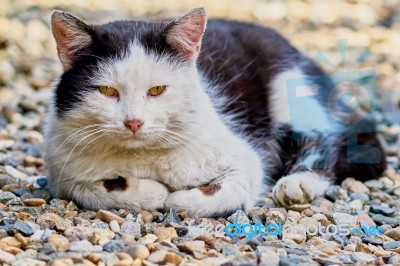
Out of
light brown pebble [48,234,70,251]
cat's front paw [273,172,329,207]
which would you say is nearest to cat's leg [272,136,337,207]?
cat's front paw [273,172,329,207]

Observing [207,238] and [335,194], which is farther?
[335,194]

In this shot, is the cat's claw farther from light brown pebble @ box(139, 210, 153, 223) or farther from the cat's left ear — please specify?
the cat's left ear

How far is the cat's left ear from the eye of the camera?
2.80 m

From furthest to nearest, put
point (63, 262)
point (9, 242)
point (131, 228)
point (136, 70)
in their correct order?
point (136, 70) → point (131, 228) → point (9, 242) → point (63, 262)

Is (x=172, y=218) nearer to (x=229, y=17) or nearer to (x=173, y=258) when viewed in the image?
(x=173, y=258)

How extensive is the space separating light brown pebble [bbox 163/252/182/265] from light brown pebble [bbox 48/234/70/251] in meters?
0.33

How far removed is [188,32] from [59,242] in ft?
3.26

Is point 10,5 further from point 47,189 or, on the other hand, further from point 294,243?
point 294,243

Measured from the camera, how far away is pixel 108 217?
269 cm

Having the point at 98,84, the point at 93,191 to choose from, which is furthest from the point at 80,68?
the point at 93,191

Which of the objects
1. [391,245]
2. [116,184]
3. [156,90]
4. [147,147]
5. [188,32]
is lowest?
[391,245]

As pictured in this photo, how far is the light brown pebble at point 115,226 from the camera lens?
260 centimetres

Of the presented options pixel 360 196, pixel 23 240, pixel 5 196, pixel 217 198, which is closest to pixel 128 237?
pixel 23 240

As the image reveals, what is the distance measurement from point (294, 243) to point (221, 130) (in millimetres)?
696
